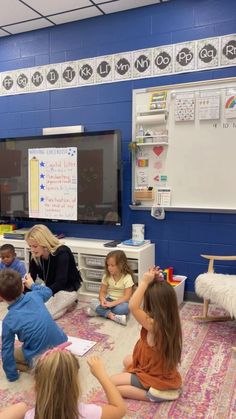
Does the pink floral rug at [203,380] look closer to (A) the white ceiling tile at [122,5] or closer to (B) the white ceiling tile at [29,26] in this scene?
(A) the white ceiling tile at [122,5]

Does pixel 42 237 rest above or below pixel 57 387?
above

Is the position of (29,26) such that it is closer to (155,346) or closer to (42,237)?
(42,237)

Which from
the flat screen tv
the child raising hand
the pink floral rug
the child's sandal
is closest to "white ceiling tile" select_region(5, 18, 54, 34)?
the flat screen tv

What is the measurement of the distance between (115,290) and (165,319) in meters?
1.29

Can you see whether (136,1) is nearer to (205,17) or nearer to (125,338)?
(205,17)

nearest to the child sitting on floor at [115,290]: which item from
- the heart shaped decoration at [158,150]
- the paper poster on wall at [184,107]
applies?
the heart shaped decoration at [158,150]

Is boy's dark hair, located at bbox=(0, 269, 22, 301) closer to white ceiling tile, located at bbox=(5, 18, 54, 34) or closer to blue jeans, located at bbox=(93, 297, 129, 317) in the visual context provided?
blue jeans, located at bbox=(93, 297, 129, 317)

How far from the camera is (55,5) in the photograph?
330cm

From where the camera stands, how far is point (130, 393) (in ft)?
5.97

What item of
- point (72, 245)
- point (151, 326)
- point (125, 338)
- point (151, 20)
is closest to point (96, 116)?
point (151, 20)

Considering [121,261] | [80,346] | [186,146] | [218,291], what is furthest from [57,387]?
[186,146]

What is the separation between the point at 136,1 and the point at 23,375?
3.14 metres

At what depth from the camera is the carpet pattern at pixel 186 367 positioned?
5.81 ft

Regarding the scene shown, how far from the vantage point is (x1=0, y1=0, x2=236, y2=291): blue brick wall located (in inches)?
123
